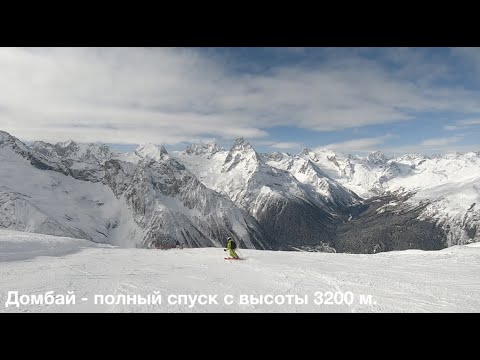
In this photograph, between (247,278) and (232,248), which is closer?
(247,278)

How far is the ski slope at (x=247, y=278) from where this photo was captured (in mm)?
11297

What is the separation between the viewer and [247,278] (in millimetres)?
15773

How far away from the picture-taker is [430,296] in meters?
12.8

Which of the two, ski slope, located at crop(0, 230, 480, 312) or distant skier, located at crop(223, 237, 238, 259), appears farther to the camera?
distant skier, located at crop(223, 237, 238, 259)

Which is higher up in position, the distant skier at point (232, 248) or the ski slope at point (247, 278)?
the distant skier at point (232, 248)

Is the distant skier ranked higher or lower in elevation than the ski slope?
higher

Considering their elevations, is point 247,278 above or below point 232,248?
below

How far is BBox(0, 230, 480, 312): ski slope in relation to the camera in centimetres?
1130

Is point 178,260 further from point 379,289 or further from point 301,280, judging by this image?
point 379,289

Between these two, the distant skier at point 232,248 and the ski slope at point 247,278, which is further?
the distant skier at point 232,248

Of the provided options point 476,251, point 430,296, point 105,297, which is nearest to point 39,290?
point 105,297
